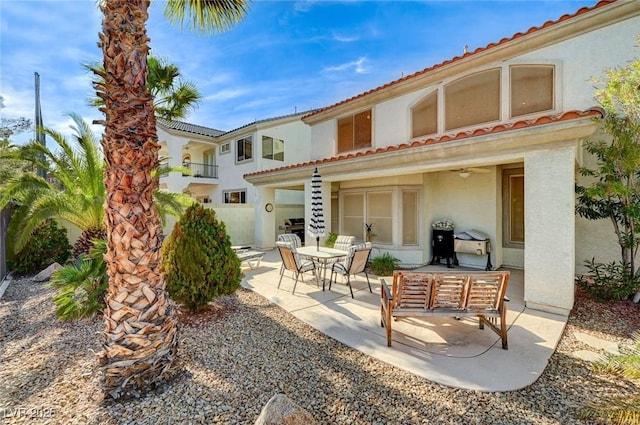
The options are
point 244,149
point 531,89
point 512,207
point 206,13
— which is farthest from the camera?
point 244,149

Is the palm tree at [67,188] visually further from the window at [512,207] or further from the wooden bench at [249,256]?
the window at [512,207]

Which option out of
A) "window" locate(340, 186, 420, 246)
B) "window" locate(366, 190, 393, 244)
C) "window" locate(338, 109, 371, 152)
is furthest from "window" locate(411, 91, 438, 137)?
"window" locate(366, 190, 393, 244)

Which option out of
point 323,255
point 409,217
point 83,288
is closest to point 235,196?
point 409,217

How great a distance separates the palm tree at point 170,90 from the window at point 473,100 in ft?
33.8

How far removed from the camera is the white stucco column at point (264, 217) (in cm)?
1435

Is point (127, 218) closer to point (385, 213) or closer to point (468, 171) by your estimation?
point (385, 213)

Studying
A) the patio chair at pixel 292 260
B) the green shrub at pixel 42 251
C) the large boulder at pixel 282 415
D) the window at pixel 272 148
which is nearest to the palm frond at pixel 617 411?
the large boulder at pixel 282 415

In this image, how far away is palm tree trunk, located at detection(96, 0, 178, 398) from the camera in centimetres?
337

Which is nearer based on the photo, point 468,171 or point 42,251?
point 468,171

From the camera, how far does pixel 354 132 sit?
40.7 ft

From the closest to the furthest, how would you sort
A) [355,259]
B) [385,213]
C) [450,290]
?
1. [450,290]
2. [355,259]
3. [385,213]

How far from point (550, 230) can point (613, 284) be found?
2403 millimetres

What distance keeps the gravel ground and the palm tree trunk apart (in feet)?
1.30

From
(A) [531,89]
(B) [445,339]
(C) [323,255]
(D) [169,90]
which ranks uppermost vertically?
(D) [169,90]
